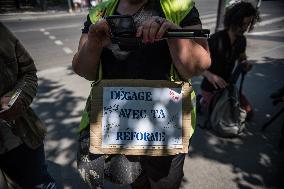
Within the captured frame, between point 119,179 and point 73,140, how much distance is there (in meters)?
2.50

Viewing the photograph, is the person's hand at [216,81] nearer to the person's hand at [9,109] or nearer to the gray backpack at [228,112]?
the gray backpack at [228,112]

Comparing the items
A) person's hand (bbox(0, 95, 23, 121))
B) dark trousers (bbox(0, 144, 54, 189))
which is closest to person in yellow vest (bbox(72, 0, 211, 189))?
person's hand (bbox(0, 95, 23, 121))

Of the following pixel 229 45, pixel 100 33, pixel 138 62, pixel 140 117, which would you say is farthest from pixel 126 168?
pixel 229 45

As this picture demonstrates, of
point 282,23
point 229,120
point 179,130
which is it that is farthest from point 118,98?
point 282,23

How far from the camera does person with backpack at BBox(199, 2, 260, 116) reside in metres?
3.61

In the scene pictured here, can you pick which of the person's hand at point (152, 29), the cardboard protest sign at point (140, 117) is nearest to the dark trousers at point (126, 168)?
the cardboard protest sign at point (140, 117)

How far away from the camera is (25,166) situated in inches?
88.4

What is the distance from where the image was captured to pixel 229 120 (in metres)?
3.98

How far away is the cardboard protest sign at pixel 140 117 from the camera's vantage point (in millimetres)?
1667

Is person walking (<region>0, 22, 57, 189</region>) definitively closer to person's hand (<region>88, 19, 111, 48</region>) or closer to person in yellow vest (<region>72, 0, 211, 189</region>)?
person in yellow vest (<region>72, 0, 211, 189</region>)

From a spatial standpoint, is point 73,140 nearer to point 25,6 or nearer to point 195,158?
point 195,158

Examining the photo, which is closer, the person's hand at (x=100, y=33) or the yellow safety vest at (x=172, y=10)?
the person's hand at (x=100, y=33)

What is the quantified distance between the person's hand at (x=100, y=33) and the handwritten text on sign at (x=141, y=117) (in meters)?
0.26

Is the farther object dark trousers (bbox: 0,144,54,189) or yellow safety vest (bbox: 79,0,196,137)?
dark trousers (bbox: 0,144,54,189)
